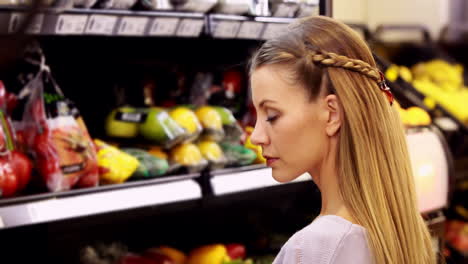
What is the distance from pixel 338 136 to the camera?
91 cm

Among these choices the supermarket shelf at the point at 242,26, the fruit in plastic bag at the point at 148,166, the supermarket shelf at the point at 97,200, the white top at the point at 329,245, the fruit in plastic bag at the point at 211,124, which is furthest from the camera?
the fruit in plastic bag at the point at 211,124

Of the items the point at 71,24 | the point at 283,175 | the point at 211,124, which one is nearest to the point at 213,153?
the point at 211,124

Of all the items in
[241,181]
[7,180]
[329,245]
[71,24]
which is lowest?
[241,181]

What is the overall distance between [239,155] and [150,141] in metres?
0.30

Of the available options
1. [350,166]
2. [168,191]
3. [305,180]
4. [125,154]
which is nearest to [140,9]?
[125,154]

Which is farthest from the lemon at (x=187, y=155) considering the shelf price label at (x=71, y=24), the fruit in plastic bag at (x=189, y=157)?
the shelf price label at (x=71, y=24)

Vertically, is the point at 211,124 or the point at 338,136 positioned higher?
the point at 338,136

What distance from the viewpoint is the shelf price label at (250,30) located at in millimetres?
1886

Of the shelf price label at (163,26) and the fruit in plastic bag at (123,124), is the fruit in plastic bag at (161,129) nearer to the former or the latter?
the fruit in plastic bag at (123,124)

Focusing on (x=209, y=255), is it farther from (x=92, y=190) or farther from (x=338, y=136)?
(x=338, y=136)

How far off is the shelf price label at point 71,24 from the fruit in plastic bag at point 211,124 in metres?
0.60

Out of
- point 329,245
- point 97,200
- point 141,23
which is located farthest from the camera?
point 141,23

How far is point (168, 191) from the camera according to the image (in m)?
1.67

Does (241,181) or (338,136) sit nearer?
(338,136)
